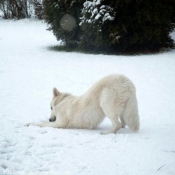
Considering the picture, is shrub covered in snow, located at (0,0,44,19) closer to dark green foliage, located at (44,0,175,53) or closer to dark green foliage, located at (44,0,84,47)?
dark green foliage, located at (44,0,84,47)

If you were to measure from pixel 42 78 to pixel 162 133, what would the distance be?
19.0 feet

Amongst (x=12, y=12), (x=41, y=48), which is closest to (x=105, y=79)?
(x=41, y=48)

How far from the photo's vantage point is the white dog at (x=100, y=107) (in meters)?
4.49

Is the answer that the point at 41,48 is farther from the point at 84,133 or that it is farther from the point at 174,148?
the point at 174,148

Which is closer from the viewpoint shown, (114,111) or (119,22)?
(114,111)

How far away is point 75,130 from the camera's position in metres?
4.87

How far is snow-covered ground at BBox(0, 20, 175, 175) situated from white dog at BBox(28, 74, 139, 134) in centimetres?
25

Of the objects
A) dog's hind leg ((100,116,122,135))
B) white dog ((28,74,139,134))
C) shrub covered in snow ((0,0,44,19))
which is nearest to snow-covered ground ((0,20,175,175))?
dog's hind leg ((100,116,122,135))

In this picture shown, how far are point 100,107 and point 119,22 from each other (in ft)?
27.7

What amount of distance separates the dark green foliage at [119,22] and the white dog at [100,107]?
7.55m

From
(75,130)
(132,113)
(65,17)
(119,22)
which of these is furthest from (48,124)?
(65,17)

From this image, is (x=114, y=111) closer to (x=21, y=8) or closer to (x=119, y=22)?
(x=119, y=22)

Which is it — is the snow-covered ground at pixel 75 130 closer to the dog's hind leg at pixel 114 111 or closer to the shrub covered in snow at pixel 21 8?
the dog's hind leg at pixel 114 111

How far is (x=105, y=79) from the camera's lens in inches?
189
